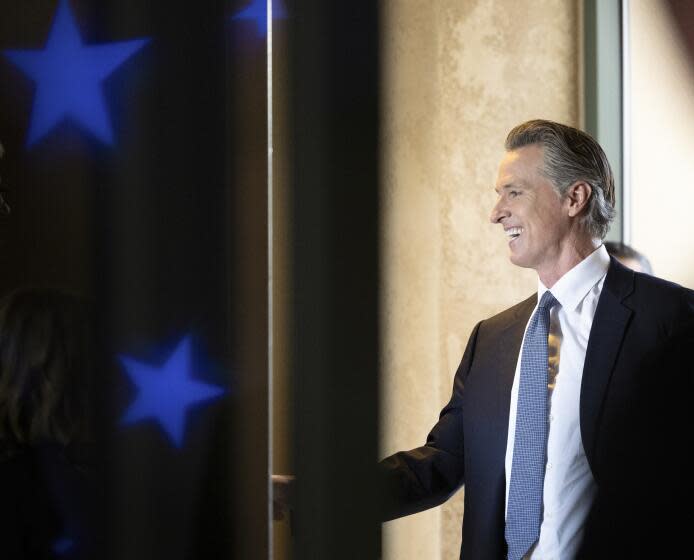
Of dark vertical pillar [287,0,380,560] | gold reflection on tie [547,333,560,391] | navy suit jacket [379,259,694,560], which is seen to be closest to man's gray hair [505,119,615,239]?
navy suit jacket [379,259,694,560]

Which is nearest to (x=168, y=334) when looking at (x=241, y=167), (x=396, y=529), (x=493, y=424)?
(x=241, y=167)

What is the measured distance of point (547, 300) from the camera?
1488mm

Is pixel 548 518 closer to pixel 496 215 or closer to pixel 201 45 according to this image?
pixel 496 215

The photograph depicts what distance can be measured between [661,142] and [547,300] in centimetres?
96

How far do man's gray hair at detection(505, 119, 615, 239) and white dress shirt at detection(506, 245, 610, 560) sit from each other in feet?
0.25

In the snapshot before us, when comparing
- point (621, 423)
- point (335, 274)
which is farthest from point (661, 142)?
point (335, 274)

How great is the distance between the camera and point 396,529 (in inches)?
80.6

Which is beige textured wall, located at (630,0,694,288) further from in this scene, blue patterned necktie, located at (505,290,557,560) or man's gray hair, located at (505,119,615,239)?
blue patterned necktie, located at (505,290,557,560)

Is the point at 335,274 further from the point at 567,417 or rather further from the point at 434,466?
the point at 434,466

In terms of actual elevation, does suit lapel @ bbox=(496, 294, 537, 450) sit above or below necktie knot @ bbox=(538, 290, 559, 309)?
below

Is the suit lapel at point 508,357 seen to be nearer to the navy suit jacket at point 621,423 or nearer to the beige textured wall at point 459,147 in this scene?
the navy suit jacket at point 621,423

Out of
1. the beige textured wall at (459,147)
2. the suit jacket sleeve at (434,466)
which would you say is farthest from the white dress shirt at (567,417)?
the beige textured wall at (459,147)

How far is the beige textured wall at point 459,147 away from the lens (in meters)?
2.10

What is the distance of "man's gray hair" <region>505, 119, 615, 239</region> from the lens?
1558mm
